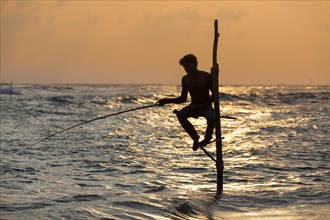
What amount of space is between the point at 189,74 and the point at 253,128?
27.5m

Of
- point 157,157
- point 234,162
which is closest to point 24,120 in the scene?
point 157,157

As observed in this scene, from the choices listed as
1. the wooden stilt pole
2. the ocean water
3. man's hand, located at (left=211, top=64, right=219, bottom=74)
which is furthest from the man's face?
the ocean water

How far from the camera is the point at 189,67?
33.3 ft

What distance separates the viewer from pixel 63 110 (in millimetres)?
50562

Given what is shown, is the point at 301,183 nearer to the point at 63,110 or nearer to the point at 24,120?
the point at 24,120

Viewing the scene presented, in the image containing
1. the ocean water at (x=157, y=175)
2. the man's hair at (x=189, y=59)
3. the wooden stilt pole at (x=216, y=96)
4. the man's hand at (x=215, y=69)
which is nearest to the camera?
the man's hair at (x=189, y=59)

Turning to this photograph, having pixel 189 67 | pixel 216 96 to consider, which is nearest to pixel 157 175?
pixel 216 96

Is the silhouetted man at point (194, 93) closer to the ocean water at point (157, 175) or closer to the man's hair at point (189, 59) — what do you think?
the man's hair at point (189, 59)

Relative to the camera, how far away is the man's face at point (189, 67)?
33.3 ft

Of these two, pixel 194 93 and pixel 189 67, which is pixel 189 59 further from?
pixel 194 93

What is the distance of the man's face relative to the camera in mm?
10141

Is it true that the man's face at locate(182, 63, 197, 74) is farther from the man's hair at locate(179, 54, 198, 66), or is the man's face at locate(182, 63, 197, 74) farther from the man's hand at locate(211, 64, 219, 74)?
the man's hand at locate(211, 64, 219, 74)

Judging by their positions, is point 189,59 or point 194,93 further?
point 194,93

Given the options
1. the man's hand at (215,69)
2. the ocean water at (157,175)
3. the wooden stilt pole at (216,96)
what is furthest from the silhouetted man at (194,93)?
the ocean water at (157,175)
